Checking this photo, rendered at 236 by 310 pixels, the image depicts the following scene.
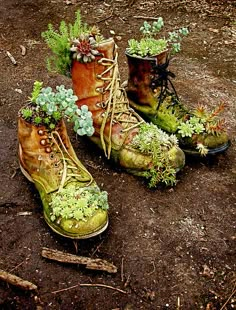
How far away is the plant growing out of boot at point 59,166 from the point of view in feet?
5.45

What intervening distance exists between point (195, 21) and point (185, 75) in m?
0.81

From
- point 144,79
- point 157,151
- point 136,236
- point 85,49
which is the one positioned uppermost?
point 85,49

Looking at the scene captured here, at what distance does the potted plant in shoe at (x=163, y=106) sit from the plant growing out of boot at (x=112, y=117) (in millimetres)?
113

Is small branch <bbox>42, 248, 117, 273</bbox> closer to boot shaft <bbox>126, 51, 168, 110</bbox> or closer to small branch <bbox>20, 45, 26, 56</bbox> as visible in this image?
boot shaft <bbox>126, 51, 168, 110</bbox>

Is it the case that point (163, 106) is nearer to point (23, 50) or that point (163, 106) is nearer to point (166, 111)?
point (166, 111)

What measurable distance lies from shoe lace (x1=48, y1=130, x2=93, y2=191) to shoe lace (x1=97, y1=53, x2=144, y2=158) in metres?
→ 0.21

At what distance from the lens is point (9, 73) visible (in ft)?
9.14

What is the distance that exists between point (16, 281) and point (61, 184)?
370mm

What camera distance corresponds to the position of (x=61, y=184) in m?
1.77

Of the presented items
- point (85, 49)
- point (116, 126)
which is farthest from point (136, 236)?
point (85, 49)

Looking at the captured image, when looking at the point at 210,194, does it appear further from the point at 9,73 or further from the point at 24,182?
the point at 9,73

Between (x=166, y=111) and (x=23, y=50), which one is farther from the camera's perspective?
(x=23, y=50)

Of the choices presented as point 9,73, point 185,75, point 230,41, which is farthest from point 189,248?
point 230,41

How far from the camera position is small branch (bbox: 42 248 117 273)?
5.35 ft
